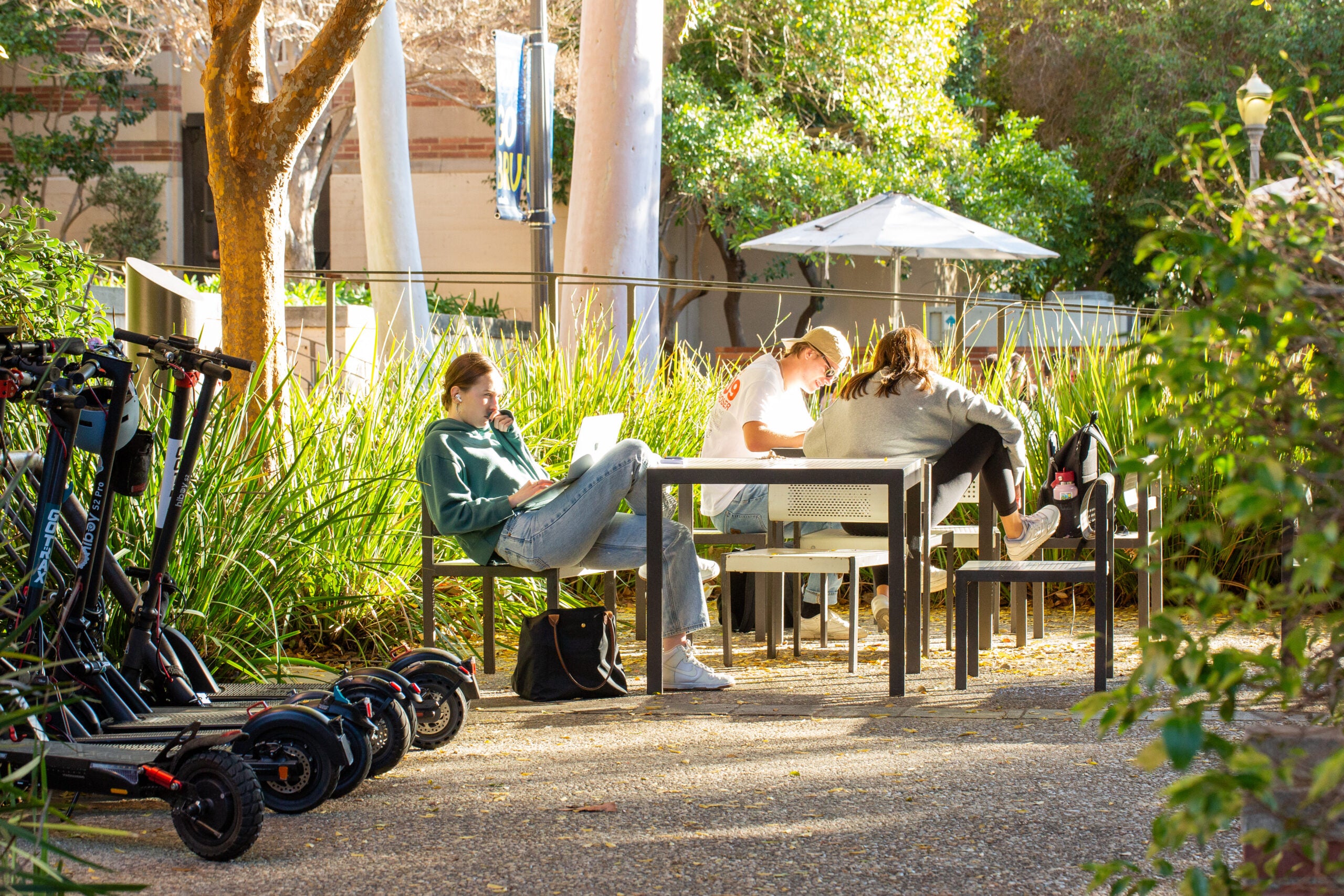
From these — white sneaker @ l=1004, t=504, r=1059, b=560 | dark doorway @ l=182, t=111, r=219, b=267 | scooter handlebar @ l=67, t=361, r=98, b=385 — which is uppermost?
dark doorway @ l=182, t=111, r=219, b=267

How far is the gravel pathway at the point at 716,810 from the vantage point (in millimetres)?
2893

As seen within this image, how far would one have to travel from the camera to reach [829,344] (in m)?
6.07

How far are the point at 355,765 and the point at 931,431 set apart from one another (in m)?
3.01

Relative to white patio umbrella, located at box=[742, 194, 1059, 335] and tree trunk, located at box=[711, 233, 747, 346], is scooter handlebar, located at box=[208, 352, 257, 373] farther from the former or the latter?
tree trunk, located at box=[711, 233, 747, 346]

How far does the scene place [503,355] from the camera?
23.6 ft

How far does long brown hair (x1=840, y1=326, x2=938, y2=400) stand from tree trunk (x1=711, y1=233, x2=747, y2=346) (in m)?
15.2

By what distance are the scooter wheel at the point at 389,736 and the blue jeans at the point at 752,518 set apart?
2.51m

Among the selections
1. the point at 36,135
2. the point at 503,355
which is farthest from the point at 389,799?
the point at 36,135

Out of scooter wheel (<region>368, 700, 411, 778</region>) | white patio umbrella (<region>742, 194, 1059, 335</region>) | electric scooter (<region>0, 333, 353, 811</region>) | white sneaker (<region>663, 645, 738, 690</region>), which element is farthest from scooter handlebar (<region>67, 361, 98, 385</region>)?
white patio umbrella (<region>742, 194, 1059, 335</region>)

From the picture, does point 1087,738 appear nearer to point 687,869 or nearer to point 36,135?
point 687,869

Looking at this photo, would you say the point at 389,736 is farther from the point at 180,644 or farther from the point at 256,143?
the point at 256,143

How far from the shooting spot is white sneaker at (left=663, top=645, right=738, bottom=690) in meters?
4.84

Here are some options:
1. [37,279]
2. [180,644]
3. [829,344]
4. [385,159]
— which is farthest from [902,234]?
[180,644]

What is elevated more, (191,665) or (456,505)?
(456,505)
